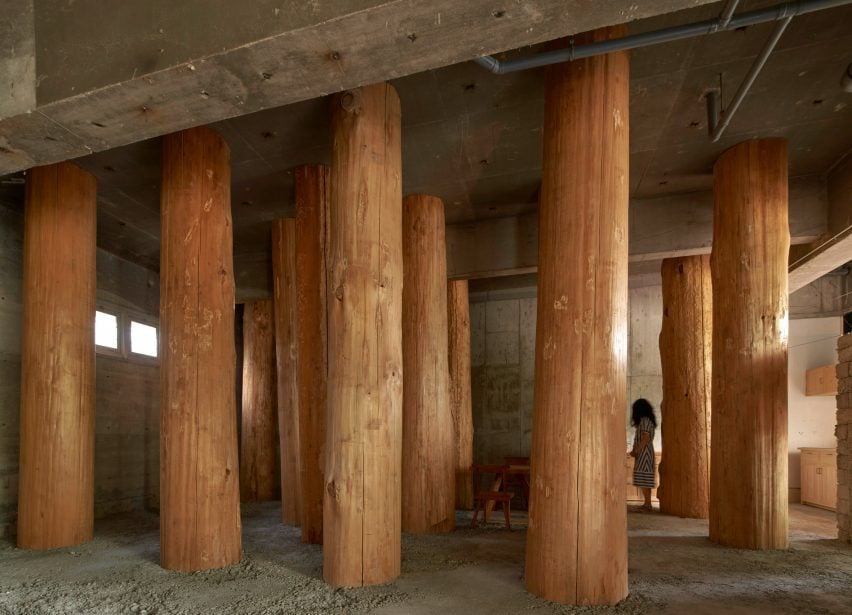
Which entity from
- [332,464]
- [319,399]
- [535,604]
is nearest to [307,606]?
[332,464]

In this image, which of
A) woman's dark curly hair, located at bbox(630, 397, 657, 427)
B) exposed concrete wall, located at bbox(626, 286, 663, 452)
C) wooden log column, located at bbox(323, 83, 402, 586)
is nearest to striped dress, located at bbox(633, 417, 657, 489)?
woman's dark curly hair, located at bbox(630, 397, 657, 427)

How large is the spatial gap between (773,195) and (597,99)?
2997 mm

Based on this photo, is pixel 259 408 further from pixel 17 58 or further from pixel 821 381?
pixel 821 381

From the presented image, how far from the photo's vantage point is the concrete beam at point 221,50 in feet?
9.73

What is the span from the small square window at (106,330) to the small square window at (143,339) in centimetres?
37

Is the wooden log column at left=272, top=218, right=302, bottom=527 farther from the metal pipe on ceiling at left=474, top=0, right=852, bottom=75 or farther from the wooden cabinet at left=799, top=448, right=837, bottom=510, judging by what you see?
the wooden cabinet at left=799, top=448, right=837, bottom=510

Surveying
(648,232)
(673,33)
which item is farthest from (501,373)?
(673,33)

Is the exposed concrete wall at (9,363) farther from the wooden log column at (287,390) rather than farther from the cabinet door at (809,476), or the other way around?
the cabinet door at (809,476)

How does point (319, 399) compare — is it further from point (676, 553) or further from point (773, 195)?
point (773, 195)

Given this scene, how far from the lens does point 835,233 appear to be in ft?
23.2

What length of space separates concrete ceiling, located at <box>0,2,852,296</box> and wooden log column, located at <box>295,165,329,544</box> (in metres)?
0.43

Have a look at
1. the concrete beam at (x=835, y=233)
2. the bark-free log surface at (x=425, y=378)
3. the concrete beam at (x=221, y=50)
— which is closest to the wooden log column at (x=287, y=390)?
the bark-free log surface at (x=425, y=378)

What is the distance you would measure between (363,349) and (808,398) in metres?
10.9

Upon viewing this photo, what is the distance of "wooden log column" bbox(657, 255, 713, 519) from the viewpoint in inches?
337
